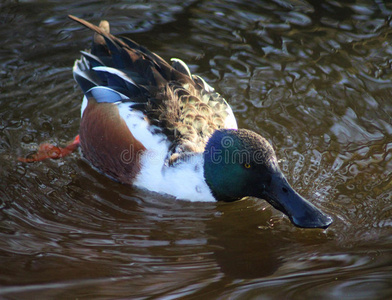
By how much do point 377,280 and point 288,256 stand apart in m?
0.68

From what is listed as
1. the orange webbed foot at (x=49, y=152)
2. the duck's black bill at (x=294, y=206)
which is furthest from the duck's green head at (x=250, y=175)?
the orange webbed foot at (x=49, y=152)

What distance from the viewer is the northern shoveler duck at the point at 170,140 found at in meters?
4.20

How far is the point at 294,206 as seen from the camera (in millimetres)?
4043

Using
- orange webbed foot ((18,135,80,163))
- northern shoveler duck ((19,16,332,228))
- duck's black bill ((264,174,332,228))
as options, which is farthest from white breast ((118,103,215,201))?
orange webbed foot ((18,135,80,163))

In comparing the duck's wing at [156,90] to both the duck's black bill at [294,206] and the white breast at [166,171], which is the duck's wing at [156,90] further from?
the duck's black bill at [294,206]

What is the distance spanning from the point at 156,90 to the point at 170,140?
526 mm

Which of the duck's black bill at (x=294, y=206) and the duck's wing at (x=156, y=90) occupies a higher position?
the duck's wing at (x=156, y=90)

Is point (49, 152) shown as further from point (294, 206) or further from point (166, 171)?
point (294, 206)

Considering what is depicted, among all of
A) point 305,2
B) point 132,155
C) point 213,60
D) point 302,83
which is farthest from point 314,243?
point 305,2

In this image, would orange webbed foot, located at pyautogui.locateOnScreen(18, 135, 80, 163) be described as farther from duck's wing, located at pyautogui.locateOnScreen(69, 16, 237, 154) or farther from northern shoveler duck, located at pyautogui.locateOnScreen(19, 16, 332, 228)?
duck's wing, located at pyautogui.locateOnScreen(69, 16, 237, 154)

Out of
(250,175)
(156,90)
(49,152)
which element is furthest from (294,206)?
(49,152)

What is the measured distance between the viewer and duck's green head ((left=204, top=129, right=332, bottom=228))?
4016 millimetres

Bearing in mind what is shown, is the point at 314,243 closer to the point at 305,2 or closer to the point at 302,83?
the point at 302,83

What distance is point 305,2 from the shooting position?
24.2 ft
